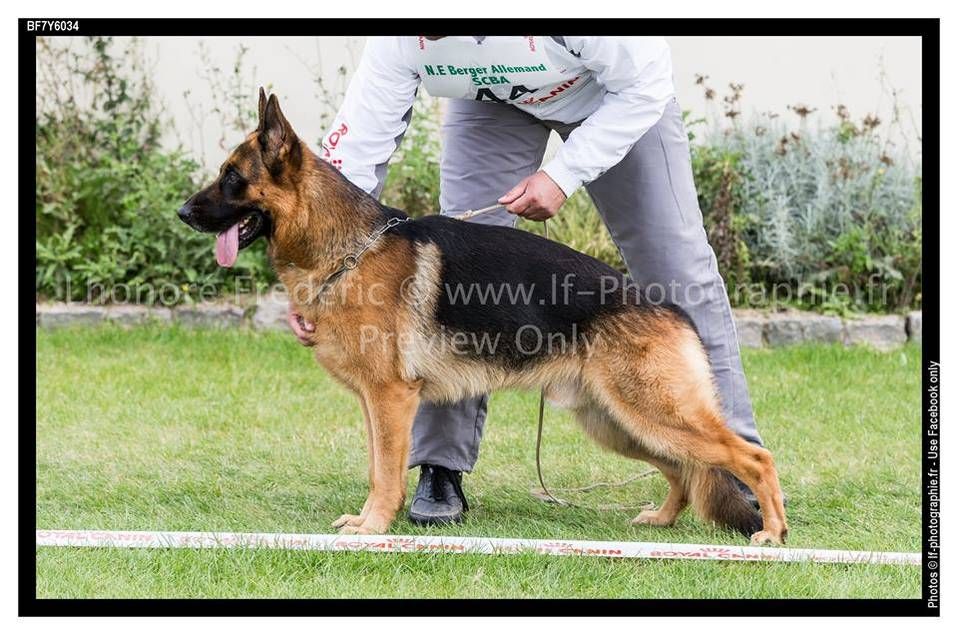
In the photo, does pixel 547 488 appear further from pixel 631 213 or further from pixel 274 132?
pixel 274 132

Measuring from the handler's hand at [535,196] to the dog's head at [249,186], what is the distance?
86 cm

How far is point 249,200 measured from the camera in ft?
14.7

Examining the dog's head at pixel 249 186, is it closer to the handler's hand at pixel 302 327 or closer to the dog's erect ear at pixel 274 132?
the dog's erect ear at pixel 274 132

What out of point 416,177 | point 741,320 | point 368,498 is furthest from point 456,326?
point 416,177

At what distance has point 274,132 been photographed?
444cm

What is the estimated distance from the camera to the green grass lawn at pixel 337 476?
4145mm

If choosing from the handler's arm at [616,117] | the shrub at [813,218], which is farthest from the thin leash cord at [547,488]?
the shrub at [813,218]

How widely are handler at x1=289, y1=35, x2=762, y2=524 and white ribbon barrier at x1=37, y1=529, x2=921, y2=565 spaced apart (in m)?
0.58

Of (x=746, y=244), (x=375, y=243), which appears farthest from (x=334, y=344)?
(x=746, y=244)

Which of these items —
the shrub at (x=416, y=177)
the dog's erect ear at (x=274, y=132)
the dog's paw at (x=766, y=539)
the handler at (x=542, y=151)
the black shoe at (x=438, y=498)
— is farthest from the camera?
the shrub at (x=416, y=177)

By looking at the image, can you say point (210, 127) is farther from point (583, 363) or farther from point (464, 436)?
point (583, 363)

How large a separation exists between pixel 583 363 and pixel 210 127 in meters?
5.56

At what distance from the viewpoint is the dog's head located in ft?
14.6

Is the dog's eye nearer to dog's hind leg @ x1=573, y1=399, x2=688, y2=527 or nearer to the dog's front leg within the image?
the dog's front leg
